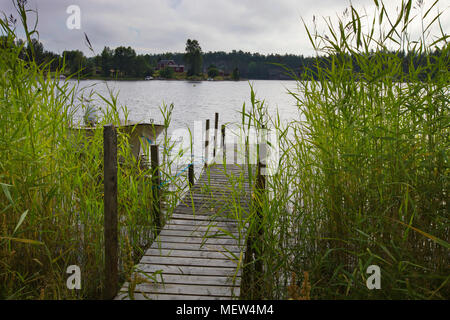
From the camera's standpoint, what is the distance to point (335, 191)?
Result: 9.32 feet

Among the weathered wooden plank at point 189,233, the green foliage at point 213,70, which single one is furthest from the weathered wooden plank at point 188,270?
the green foliage at point 213,70

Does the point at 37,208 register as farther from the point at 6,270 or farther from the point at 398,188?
the point at 398,188

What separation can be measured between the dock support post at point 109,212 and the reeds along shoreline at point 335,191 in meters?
0.14

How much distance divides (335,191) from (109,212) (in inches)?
66.4

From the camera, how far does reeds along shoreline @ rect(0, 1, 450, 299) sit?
2.49m

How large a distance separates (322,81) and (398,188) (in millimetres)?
1161

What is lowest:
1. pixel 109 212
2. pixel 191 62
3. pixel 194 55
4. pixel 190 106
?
pixel 109 212

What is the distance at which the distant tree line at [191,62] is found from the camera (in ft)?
10.8

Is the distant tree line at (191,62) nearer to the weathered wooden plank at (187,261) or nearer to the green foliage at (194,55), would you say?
the green foliage at (194,55)

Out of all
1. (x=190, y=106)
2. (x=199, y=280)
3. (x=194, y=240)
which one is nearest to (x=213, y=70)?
(x=190, y=106)

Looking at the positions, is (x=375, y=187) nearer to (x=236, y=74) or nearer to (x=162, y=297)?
(x=162, y=297)

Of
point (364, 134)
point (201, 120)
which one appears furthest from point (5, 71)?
point (201, 120)
